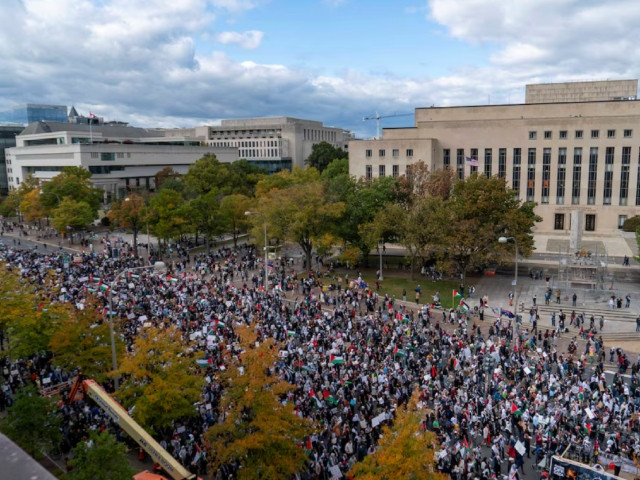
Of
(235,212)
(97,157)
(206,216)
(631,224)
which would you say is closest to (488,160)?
(631,224)

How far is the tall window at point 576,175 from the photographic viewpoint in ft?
218

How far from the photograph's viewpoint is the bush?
202ft

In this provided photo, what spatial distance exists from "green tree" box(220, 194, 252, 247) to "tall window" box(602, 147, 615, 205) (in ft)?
A: 146

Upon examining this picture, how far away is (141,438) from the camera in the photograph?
17.9 metres

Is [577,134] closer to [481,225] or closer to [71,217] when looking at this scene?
[481,225]

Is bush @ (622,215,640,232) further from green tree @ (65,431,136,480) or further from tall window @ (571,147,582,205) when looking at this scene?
green tree @ (65,431,136,480)

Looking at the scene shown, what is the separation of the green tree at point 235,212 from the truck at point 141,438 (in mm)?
40881

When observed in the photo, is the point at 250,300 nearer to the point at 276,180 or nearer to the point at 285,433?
the point at 285,433

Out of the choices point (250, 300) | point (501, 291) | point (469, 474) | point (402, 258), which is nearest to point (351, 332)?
point (250, 300)

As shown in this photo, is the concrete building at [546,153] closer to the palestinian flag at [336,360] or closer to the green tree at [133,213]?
the green tree at [133,213]

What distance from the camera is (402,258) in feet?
192

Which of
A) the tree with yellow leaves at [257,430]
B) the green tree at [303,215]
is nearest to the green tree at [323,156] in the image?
the green tree at [303,215]

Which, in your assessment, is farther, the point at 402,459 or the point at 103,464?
the point at 103,464

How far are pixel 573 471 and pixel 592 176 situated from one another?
5719 cm
